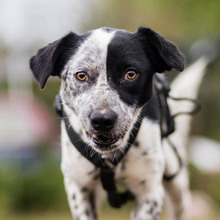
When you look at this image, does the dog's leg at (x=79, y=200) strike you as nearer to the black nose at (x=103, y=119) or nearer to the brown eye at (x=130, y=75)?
the black nose at (x=103, y=119)

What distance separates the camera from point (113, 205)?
3.52m

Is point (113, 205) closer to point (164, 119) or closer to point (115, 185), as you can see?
point (115, 185)

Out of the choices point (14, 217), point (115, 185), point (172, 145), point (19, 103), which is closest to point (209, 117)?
point (19, 103)

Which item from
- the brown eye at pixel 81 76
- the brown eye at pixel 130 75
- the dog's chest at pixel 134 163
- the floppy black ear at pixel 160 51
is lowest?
the dog's chest at pixel 134 163

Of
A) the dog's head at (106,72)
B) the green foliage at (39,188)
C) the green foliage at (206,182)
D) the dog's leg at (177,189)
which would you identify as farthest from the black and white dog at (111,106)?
the green foliage at (206,182)

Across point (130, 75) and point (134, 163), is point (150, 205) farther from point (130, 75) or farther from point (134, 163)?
point (130, 75)

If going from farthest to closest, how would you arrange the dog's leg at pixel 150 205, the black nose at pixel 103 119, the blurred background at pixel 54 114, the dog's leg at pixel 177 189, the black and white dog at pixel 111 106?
the blurred background at pixel 54 114 → the dog's leg at pixel 177 189 → the dog's leg at pixel 150 205 → the black and white dog at pixel 111 106 → the black nose at pixel 103 119

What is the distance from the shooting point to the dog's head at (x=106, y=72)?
2695 mm

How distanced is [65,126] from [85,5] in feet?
33.2

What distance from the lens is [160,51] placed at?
9.52 feet

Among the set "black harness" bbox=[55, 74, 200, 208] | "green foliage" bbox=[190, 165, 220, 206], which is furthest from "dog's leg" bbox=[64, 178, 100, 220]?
"green foliage" bbox=[190, 165, 220, 206]

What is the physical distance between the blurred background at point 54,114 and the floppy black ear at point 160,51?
3.67 ft

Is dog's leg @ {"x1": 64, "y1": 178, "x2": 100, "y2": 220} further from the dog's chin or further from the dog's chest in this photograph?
the dog's chin

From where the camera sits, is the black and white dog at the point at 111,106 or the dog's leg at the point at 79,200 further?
the dog's leg at the point at 79,200
